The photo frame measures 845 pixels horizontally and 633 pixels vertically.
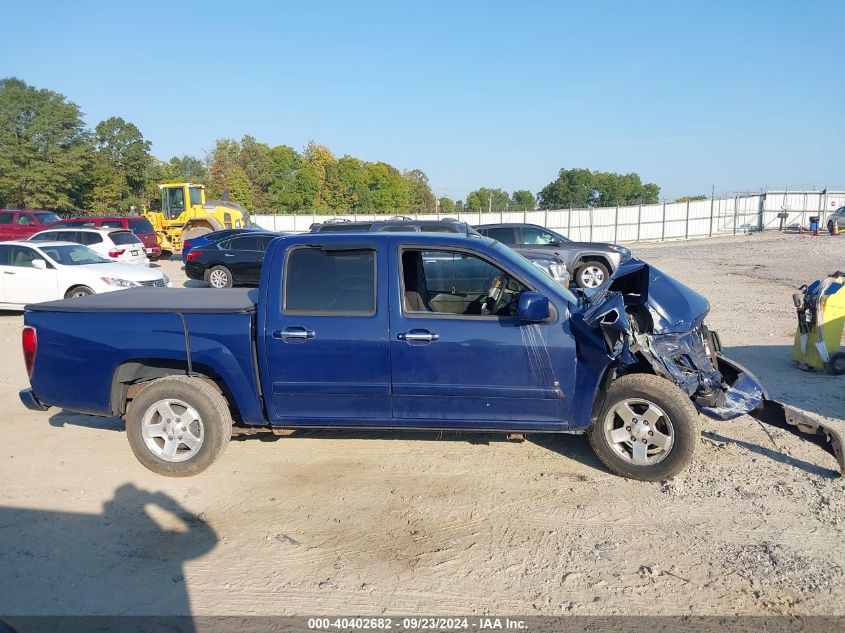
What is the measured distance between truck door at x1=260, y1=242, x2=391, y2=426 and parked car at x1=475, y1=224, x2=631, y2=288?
11.7 meters

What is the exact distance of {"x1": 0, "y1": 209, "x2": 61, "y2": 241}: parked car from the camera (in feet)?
80.9

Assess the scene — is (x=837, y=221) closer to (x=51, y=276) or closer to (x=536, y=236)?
(x=536, y=236)

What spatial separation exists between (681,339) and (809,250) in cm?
2395

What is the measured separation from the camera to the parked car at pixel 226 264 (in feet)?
54.9

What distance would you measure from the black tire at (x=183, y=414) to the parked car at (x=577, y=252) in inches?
479

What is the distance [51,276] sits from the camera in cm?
1205

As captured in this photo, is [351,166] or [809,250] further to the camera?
[351,166]

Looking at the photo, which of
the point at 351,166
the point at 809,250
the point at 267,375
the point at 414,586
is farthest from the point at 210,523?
the point at 351,166

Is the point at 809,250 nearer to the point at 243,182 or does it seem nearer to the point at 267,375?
the point at 267,375

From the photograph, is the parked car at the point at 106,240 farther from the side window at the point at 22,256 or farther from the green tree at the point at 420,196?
the green tree at the point at 420,196

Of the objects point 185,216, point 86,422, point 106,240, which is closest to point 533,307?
point 86,422

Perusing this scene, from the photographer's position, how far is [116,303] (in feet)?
17.1

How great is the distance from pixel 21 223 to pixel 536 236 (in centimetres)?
2107

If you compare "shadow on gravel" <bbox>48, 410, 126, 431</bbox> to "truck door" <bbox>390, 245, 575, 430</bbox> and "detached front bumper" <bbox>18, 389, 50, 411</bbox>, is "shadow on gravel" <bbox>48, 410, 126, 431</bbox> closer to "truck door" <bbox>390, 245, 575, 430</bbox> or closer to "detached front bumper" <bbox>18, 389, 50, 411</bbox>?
"detached front bumper" <bbox>18, 389, 50, 411</bbox>
